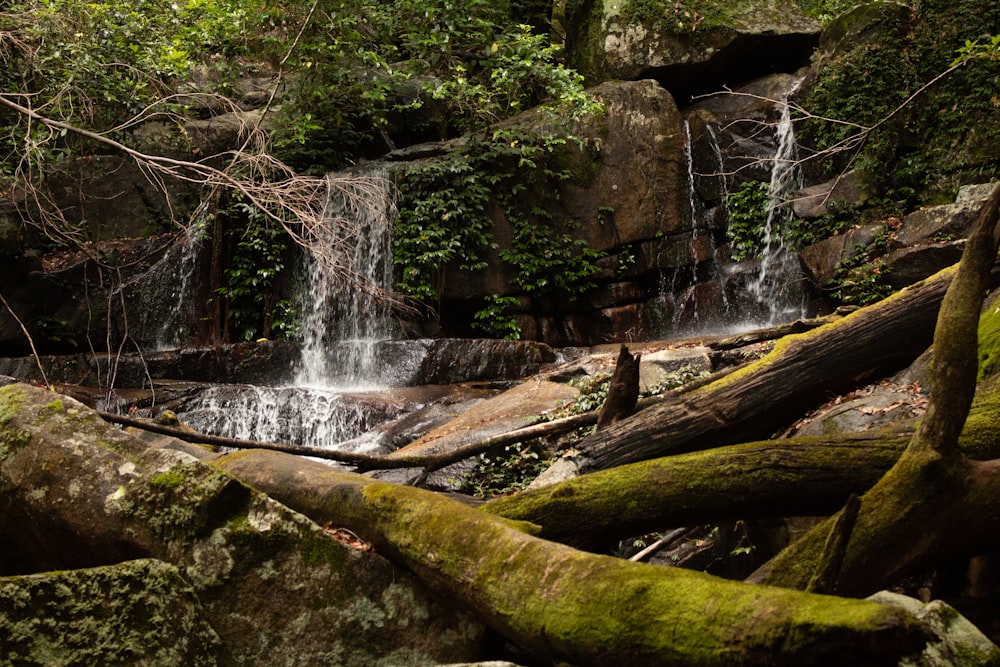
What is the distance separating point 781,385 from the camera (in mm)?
4477

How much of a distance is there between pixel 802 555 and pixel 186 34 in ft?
47.7

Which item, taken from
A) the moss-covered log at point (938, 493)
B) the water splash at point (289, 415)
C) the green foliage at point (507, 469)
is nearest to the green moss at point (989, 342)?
the moss-covered log at point (938, 493)

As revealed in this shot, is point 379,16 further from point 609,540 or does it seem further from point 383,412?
point 609,540

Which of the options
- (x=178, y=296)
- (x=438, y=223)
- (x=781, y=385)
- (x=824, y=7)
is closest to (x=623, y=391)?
(x=781, y=385)

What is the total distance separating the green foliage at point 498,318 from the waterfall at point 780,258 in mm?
4390

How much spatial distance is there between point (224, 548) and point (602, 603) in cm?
146

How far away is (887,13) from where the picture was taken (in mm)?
12812

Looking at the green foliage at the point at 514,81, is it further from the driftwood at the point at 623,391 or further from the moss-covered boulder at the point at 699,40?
the driftwood at the point at 623,391

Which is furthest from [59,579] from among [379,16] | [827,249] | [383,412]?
[379,16]

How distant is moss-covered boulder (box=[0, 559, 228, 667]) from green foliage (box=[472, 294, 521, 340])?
37.9 ft

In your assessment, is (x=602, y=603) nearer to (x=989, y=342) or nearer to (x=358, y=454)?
(x=358, y=454)

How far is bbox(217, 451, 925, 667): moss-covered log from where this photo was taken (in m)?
1.84

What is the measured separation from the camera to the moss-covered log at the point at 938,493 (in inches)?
108

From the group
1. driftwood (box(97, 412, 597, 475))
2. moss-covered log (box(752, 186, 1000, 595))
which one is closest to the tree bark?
moss-covered log (box(752, 186, 1000, 595))
